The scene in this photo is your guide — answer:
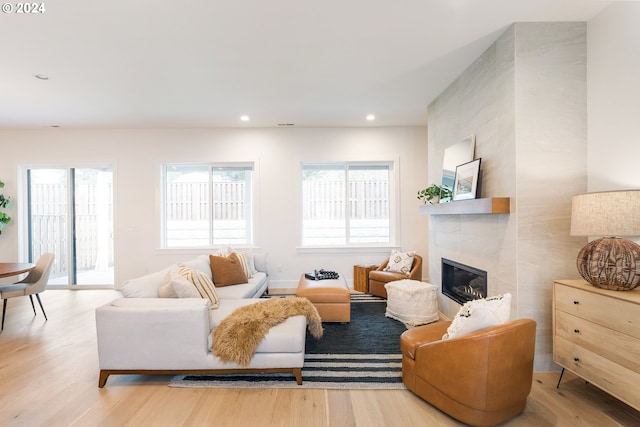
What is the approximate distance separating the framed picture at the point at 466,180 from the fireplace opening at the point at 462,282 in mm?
779

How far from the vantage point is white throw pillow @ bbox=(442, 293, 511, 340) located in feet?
5.86

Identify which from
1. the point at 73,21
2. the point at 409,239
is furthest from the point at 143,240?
the point at 409,239

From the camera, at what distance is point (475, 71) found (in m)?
2.90

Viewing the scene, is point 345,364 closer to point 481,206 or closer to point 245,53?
point 481,206

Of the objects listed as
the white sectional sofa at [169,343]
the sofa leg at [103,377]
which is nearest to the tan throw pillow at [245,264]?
the white sectional sofa at [169,343]

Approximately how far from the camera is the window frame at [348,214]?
16.5 ft

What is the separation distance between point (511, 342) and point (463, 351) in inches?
11.6

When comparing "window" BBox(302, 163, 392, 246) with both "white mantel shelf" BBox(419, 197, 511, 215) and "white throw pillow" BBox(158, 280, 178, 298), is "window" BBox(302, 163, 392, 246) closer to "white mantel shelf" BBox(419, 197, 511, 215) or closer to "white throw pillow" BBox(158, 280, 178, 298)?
"white mantel shelf" BBox(419, 197, 511, 215)

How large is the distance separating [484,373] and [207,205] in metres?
4.81

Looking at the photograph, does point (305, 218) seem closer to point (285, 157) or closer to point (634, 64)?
point (285, 157)

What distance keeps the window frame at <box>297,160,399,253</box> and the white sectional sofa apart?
2.83 m

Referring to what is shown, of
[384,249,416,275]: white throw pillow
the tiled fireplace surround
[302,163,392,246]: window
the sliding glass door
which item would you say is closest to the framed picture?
the tiled fireplace surround

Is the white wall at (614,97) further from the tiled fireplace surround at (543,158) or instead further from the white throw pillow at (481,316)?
the white throw pillow at (481,316)

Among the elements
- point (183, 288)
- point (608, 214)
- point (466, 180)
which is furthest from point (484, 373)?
point (183, 288)
